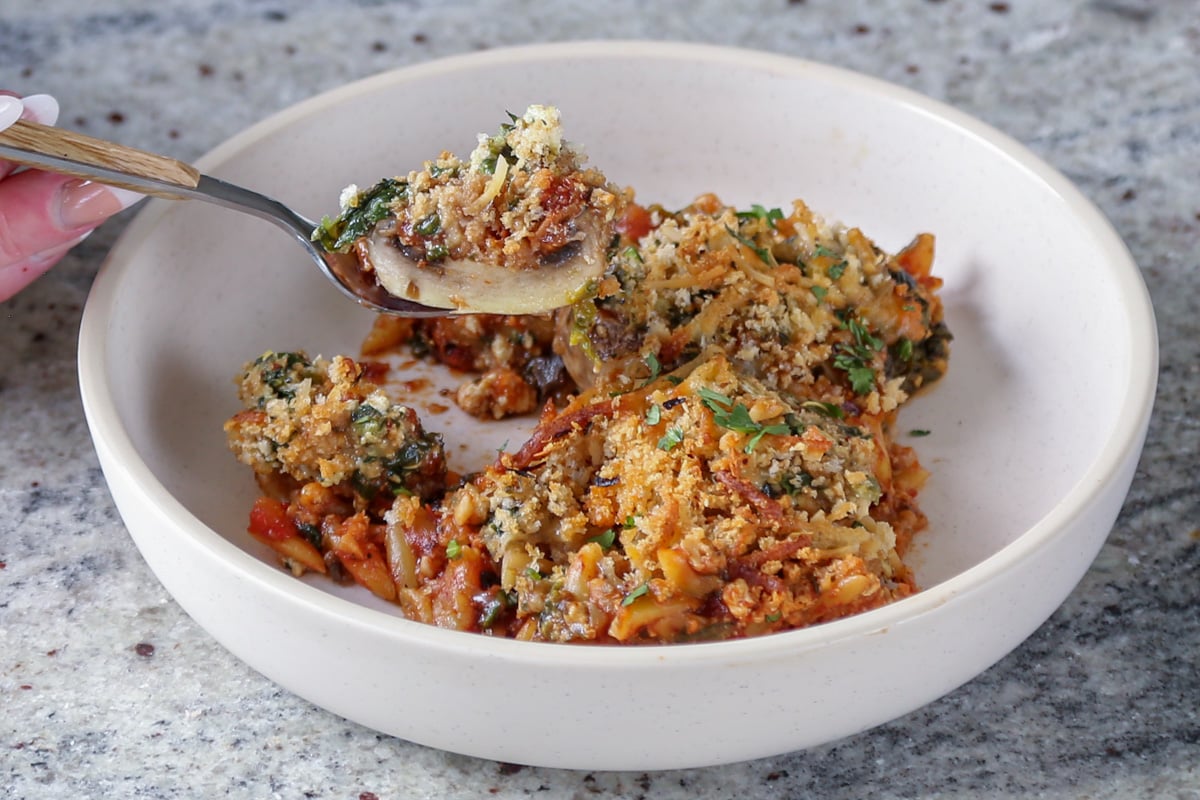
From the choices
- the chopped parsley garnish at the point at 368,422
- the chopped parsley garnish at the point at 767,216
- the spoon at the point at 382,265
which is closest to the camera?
the spoon at the point at 382,265

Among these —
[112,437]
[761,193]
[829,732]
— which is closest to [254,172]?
[112,437]

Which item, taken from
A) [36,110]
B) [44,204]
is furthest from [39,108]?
[44,204]

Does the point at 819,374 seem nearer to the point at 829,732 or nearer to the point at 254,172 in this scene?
the point at 829,732

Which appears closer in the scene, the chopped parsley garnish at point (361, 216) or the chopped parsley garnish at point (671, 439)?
the chopped parsley garnish at point (671, 439)

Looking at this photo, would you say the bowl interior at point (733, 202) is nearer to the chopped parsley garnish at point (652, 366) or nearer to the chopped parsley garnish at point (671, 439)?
the chopped parsley garnish at point (652, 366)

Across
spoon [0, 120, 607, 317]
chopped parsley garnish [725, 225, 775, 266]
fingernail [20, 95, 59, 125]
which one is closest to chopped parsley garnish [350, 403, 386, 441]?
spoon [0, 120, 607, 317]

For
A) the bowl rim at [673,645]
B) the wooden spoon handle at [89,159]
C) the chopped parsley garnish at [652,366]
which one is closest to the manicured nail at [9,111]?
the wooden spoon handle at [89,159]
